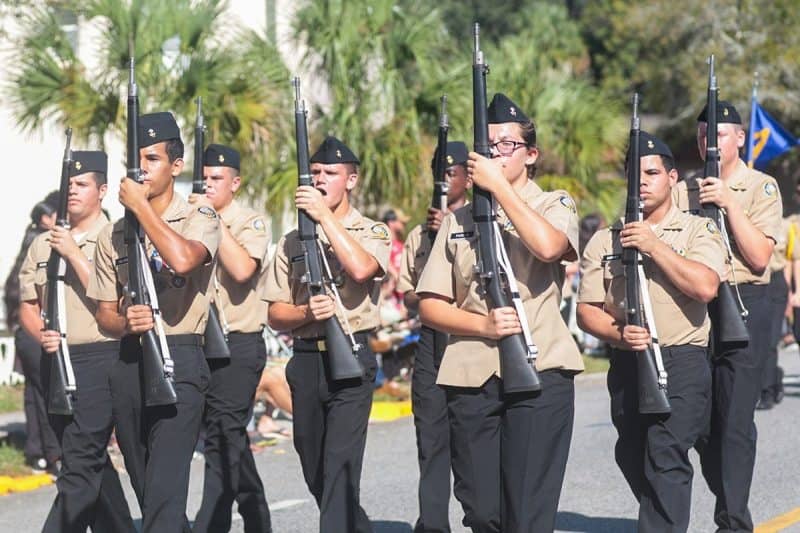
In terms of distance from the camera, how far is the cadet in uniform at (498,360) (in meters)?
5.86

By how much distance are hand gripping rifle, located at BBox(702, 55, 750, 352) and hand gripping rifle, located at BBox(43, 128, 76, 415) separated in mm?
3038

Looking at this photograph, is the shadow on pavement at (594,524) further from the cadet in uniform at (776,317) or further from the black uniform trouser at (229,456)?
the cadet in uniform at (776,317)

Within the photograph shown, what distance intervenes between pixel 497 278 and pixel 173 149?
169 centimetres

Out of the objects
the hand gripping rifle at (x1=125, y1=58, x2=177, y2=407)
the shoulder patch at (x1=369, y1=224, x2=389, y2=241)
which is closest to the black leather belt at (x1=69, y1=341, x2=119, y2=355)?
the hand gripping rifle at (x1=125, y1=58, x2=177, y2=407)

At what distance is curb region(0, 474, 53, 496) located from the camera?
410 inches

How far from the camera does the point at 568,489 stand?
9633 mm

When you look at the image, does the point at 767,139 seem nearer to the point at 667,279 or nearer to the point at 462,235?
the point at 667,279

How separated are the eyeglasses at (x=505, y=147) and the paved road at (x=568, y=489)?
2.97m

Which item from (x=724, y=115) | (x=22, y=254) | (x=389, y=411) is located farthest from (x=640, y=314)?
(x=389, y=411)

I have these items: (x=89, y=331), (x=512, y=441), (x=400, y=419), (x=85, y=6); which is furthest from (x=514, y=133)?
(x=85, y=6)

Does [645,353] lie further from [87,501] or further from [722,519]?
[87,501]

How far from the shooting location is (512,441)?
5.89m

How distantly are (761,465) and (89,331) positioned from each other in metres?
5.02

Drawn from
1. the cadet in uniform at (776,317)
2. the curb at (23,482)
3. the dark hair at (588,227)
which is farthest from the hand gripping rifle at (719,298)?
the dark hair at (588,227)
